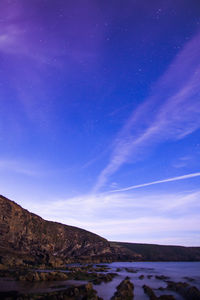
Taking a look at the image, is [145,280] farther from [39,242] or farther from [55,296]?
[39,242]

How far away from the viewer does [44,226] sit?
114 meters

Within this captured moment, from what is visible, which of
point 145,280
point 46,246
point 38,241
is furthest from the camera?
point 46,246

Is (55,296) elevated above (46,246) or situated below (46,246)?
below

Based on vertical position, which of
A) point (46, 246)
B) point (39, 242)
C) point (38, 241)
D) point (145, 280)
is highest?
point (38, 241)

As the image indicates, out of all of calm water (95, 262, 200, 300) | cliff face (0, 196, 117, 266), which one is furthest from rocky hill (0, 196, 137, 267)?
calm water (95, 262, 200, 300)

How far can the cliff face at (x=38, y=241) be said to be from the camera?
81.7 m

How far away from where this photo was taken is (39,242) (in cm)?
9956

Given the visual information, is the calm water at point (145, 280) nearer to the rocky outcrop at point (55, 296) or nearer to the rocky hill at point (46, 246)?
the rocky outcrop at point (55, 296)

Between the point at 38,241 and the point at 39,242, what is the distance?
2.23 ft

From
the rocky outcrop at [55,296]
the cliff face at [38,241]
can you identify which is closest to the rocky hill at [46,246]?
the cliff face at [38,241]

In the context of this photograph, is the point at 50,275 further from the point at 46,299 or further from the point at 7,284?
the point at 46,299

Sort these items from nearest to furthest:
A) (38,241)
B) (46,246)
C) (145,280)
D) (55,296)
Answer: (55,296), (145,280), (38,241), (46,246)

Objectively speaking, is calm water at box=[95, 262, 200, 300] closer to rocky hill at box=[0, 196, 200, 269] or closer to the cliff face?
rocky hill at box=[0, 196, 200, 269]

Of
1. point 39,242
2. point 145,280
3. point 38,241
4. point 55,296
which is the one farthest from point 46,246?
point 55,296
